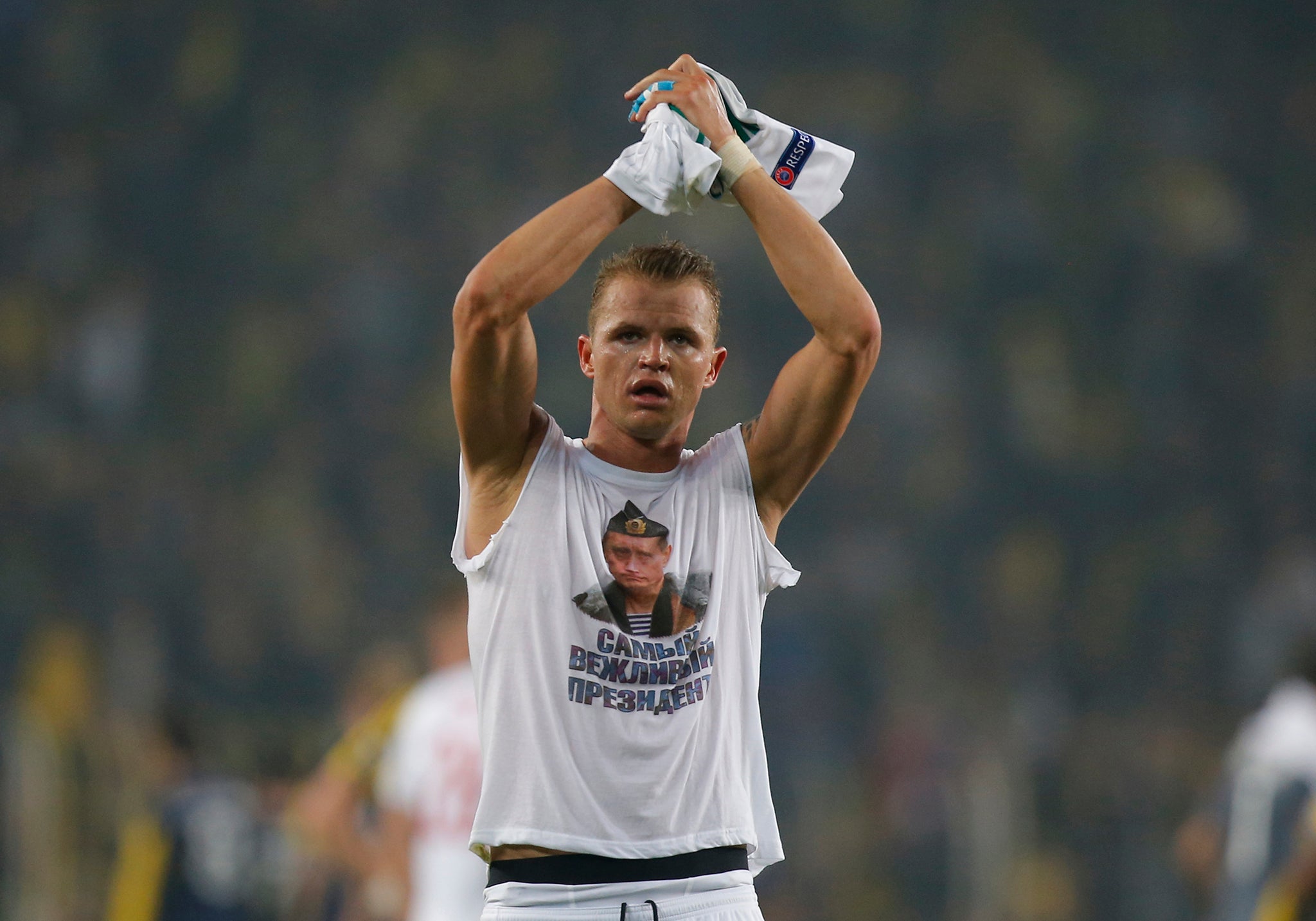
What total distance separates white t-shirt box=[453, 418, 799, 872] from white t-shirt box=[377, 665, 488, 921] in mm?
2368

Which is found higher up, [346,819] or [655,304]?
[655,304]

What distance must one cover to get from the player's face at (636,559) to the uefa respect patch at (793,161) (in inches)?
30.4

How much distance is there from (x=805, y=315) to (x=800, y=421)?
0.65 ft

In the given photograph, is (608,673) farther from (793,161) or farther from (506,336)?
(793,161)

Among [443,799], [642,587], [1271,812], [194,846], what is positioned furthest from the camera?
[194,846]

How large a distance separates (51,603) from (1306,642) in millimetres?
7333

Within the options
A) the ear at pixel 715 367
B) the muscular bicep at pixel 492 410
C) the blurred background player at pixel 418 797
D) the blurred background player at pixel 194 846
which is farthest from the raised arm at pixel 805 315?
the blurred background player at pixel 194 846

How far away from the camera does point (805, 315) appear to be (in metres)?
2.74

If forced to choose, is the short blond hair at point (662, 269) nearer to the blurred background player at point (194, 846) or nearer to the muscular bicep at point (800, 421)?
the muscular bicep at point (800, 421)

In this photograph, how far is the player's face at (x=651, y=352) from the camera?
2684 millimetres

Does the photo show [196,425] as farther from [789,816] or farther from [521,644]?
[521,644]

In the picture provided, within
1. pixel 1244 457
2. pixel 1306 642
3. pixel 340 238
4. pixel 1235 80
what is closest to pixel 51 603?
pixel 340 238

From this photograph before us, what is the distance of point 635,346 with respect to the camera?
2.70 m

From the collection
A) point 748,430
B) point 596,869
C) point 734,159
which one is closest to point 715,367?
point 748,430
